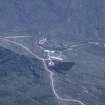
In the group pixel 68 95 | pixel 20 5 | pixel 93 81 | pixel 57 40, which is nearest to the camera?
pixel 68 95

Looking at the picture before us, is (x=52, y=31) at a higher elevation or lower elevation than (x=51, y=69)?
higher

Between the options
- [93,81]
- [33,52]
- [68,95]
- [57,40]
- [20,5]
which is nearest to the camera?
[68,95]

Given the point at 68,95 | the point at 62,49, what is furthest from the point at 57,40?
the point at 68,95

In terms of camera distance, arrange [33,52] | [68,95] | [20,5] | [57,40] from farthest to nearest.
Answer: [20,5] → [57,40] → [33,52] → [68,95]

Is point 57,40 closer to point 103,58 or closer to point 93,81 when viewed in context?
point 103,58

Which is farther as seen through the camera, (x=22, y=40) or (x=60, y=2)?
(x=60, y=2)

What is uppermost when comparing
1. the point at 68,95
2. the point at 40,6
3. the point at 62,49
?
the point at 40,6

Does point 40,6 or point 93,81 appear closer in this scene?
point 93,81

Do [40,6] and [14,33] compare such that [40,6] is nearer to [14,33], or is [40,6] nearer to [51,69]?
[14,33]

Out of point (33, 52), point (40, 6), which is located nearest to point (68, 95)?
point (33, 52)
